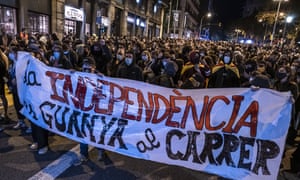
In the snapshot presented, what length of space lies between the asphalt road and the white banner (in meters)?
0.43

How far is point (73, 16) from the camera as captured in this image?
72.2 feet

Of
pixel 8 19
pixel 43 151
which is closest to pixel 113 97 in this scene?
pixel 43 151

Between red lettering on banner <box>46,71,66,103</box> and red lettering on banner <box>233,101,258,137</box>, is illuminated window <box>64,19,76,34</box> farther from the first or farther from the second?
red lettering on banner <box>233,101,258,137</box>

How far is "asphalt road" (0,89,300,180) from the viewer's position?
3.84m

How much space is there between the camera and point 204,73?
6293 mm

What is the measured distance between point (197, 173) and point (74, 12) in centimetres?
2078

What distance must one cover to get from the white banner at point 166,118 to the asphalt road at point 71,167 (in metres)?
0.43

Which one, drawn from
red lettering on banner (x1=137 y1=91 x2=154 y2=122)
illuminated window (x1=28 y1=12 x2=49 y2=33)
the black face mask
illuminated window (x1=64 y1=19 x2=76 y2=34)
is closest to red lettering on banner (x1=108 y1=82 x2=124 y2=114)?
red lettering on banner (x1=137 y1=91 x2=154 y2=122)

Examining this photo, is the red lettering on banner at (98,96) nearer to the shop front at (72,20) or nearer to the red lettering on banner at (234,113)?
the red lettering on banner at (234,113)

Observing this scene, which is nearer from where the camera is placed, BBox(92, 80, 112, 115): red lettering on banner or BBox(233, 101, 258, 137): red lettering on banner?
BBox(233, 101, 258, 137): red lettering on banner

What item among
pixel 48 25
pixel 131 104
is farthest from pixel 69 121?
pixel 48 25

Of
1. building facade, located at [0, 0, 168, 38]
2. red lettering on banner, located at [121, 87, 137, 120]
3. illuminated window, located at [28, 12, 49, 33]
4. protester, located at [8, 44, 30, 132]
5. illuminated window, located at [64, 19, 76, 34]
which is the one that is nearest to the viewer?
red lettering on banner, located at [121, 87, 137, 120]

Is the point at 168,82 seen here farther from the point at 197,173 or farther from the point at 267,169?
the point at 267,169

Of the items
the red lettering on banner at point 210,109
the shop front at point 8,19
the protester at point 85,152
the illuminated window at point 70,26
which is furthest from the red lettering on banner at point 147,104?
the illuminated window at point 70,26
